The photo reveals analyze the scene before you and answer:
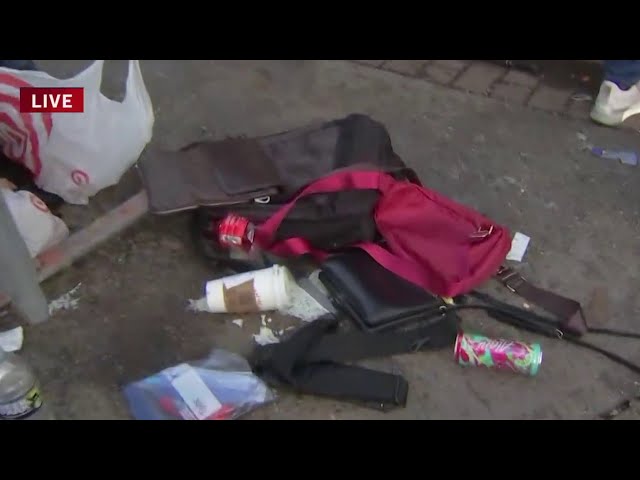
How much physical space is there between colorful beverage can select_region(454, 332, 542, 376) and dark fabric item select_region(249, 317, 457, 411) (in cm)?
5

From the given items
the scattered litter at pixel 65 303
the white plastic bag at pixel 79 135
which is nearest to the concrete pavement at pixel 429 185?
the scattered litter at pixel 65 303

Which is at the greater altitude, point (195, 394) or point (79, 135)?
point (79, 135)

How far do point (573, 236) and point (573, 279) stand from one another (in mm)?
182

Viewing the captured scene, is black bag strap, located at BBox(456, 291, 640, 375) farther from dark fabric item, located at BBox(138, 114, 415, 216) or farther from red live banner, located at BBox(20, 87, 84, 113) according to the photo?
red live banner, located at BBox(20, 87, 84, 113)

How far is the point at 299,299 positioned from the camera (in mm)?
1846

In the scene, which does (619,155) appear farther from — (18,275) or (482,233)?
(18,275)

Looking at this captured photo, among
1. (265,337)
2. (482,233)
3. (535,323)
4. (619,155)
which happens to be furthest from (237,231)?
(619,155)

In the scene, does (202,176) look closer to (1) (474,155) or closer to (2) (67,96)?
(2) (67,96)

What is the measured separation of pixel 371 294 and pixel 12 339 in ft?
2.79

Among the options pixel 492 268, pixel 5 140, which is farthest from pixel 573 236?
pixel 5 140

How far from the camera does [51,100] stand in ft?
6.01

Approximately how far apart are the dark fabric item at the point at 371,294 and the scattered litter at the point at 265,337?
0.17m

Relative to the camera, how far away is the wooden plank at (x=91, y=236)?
6.18ft

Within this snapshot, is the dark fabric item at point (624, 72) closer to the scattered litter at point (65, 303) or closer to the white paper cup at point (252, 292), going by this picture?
the white paper cup at point (252, 292)
